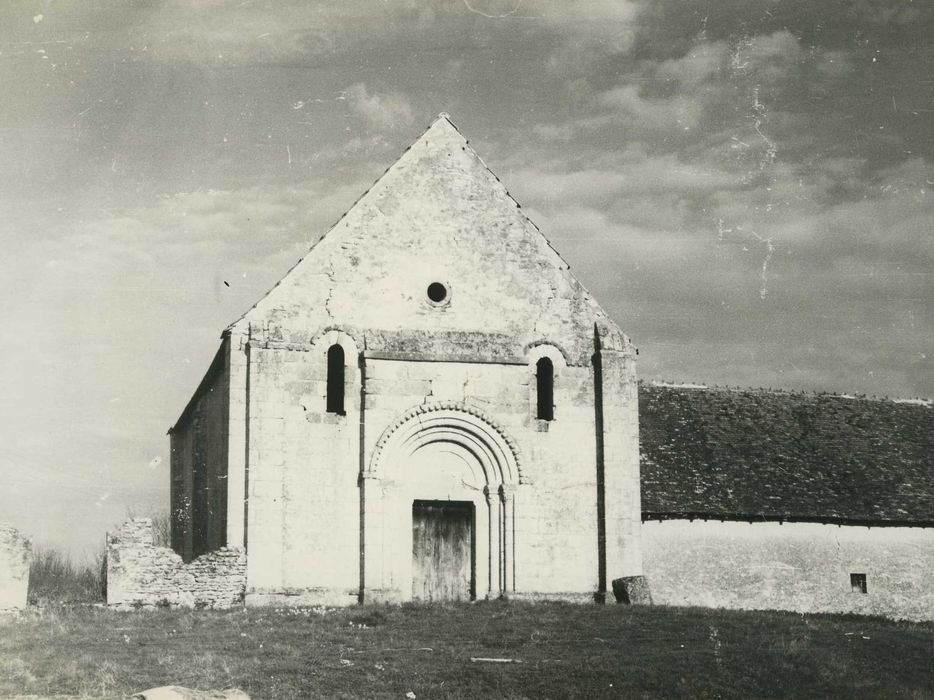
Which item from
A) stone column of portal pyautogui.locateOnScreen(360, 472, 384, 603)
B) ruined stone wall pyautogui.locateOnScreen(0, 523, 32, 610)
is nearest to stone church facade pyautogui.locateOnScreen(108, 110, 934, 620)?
stone column of portal pyautogui.locateOnScreen(360, 472, 384, 603)

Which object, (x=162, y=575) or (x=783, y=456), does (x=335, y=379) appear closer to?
(x=162, y=575)

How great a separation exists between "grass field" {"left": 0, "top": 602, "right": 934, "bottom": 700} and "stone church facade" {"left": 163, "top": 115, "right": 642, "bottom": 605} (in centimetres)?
233

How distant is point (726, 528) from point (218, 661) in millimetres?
13920

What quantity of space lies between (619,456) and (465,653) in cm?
877

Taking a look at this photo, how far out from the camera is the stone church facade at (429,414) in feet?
77.3

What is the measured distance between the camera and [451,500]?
977 inches

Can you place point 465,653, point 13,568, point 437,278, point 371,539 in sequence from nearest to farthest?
1. point 465,653
2. point 13,568
3. point 371,539
4. point 437,278

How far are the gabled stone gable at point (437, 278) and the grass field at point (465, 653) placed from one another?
19.2ft

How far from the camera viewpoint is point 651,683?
629 inches

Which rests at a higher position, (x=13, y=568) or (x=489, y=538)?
(x=489, y=538)

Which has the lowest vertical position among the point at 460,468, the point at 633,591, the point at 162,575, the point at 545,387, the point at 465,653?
the point at 465,653

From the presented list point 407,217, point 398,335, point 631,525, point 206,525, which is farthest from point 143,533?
A: point 631,525

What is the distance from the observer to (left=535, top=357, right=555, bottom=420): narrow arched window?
25.4 meters

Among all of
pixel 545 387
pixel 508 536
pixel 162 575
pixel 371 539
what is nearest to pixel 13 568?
pixel 162 575
